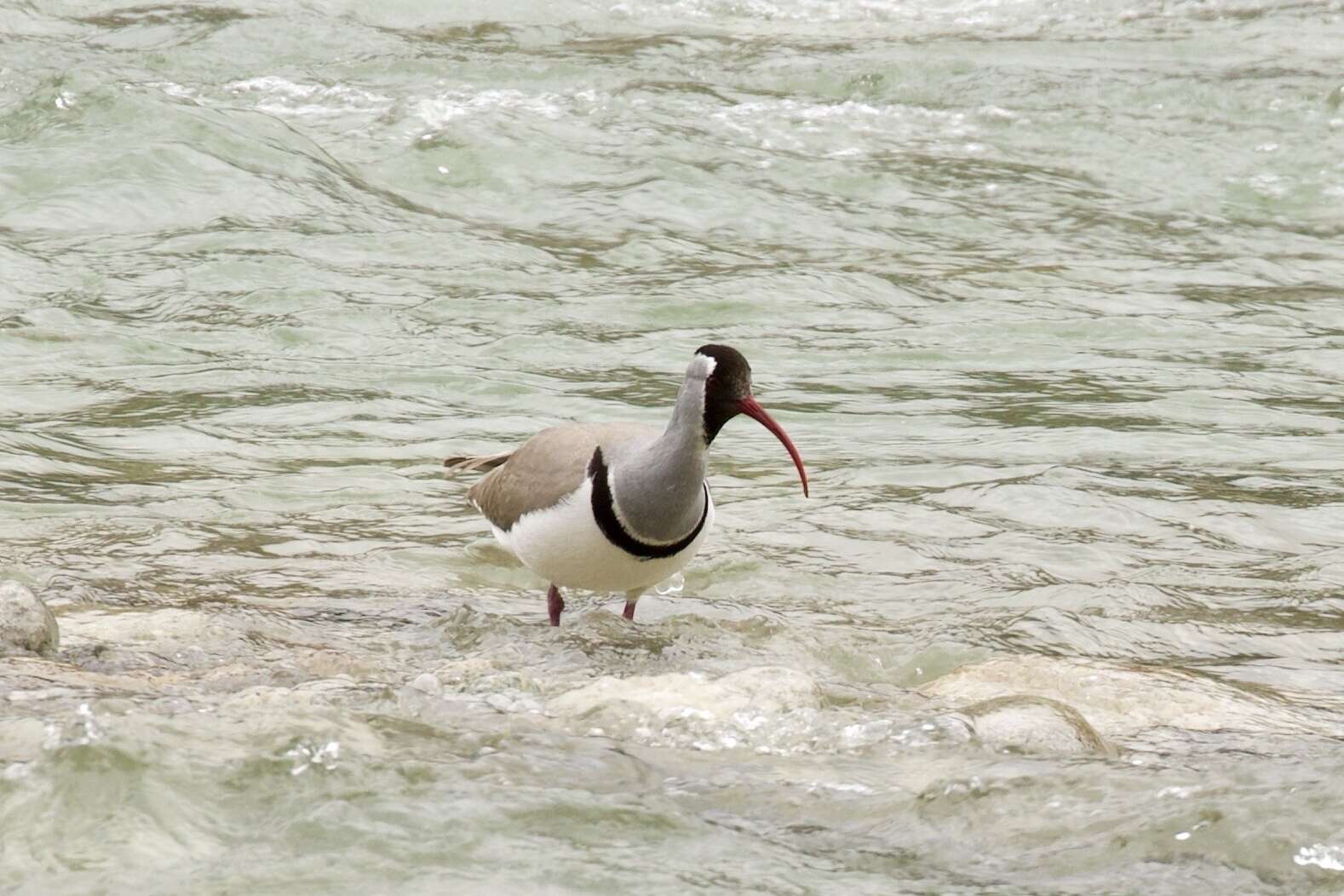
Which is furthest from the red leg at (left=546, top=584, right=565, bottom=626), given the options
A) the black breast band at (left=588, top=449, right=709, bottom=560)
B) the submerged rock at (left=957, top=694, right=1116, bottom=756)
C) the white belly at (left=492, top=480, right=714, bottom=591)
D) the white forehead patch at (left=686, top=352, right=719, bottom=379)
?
the submerged rock at (left=957, top=694, right=1116, bottom=756)

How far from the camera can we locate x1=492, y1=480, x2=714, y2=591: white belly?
23.9 ft

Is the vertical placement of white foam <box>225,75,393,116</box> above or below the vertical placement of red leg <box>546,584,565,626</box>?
above

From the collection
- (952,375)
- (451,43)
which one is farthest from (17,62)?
(952,375)

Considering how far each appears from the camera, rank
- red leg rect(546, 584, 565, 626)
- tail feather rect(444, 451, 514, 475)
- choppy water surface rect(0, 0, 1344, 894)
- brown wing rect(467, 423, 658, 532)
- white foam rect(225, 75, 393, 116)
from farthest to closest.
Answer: white foam rect(225, 75, 393, 116), tail feather rect(444, 451, 514, 475), red leg rect(546, 584, 565, 626), brown wing rect(467, 423, 658, 532), choppy water surface rect(0, 0, 1344, 894)

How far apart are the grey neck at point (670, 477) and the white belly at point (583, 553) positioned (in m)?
0.12

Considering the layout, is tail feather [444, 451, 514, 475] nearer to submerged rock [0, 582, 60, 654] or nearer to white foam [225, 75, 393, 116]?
submerged rock [0, 582, 60, 654]

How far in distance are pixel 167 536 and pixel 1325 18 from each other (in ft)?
49.7

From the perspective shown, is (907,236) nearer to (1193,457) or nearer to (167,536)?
(1193,457)

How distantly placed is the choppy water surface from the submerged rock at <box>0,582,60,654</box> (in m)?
0.21

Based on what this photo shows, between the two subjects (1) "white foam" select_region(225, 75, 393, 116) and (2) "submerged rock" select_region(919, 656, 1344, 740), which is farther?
(1) "white foam" select_region(225, 75, 393, 116)

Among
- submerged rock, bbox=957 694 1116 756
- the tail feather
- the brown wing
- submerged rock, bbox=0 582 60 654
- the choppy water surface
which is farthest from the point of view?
the tail feather

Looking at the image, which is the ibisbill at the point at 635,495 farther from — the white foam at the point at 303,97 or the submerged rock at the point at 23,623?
the white foam at the point at 303,97

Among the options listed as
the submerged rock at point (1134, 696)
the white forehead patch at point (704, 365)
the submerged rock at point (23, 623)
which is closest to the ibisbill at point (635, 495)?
the white forehead patch at point (704, 365)

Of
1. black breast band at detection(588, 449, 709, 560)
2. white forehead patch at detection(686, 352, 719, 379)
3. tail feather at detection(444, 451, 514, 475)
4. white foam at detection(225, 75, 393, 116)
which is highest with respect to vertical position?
white forehead patch at detection(686, 352, 719, 379)
